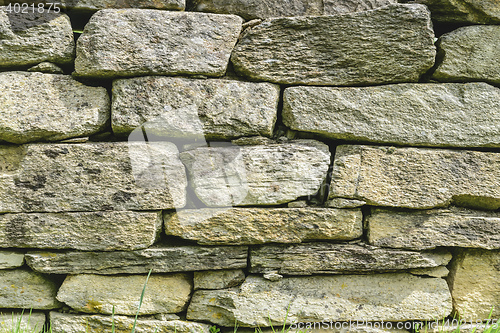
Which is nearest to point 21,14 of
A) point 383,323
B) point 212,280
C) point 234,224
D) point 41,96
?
point 41,96

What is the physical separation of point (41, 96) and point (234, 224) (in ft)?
4.05

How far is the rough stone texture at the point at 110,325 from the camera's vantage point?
187 centimetres

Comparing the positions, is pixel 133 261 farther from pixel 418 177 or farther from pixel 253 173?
pixel 418 177

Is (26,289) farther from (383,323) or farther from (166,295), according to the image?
(383,323)

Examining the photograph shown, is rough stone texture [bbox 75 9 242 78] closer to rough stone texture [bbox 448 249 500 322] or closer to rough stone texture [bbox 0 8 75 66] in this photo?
rough stone texture [bbox 0 8 75 66]

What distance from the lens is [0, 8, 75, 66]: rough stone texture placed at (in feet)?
5.85

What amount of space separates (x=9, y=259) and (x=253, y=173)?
1.41m

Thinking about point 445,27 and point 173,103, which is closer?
point 173,103

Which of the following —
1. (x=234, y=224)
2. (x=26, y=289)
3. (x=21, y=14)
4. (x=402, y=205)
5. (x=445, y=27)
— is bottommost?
(x=26, y=289)

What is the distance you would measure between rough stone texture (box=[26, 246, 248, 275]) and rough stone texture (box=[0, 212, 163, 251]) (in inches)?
1.9

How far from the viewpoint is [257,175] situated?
1.85 meters

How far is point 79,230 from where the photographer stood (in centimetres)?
182

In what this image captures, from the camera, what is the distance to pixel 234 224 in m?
1.84

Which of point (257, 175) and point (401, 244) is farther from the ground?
point (257, 175)
